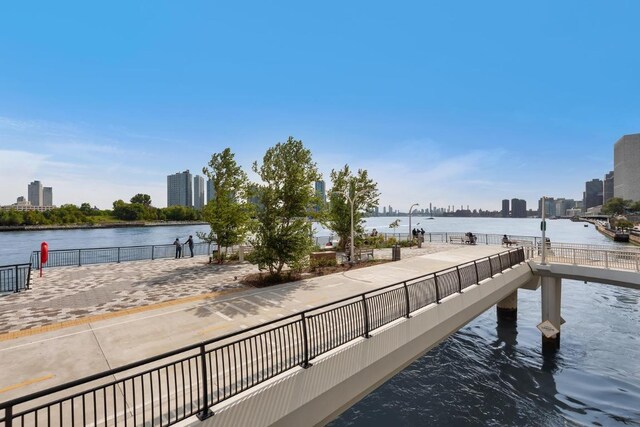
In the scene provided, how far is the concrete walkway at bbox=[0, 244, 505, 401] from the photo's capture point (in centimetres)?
658

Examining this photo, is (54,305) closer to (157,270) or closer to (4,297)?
(4,297)

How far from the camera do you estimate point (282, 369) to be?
5973mm

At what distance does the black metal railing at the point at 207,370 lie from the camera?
4277mm

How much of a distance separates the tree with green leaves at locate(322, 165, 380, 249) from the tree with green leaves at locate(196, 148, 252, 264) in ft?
27.3

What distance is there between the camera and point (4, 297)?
12156 millimetres

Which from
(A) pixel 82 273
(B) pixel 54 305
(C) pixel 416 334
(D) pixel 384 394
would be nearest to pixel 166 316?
(B) pixel 54 305

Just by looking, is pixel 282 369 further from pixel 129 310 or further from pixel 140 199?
pixel 140 199

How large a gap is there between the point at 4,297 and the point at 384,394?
16.0m

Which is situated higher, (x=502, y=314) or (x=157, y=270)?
(x=157, y=270)

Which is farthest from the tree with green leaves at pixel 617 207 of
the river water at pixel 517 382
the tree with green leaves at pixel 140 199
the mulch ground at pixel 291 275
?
the tree with green leaves at pixel 140 199

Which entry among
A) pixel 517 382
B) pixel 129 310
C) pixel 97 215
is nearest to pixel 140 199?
pixel 97 215

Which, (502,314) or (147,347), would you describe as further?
(502,314)

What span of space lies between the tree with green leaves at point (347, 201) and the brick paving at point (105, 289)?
33.8ft

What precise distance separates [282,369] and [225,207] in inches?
661
